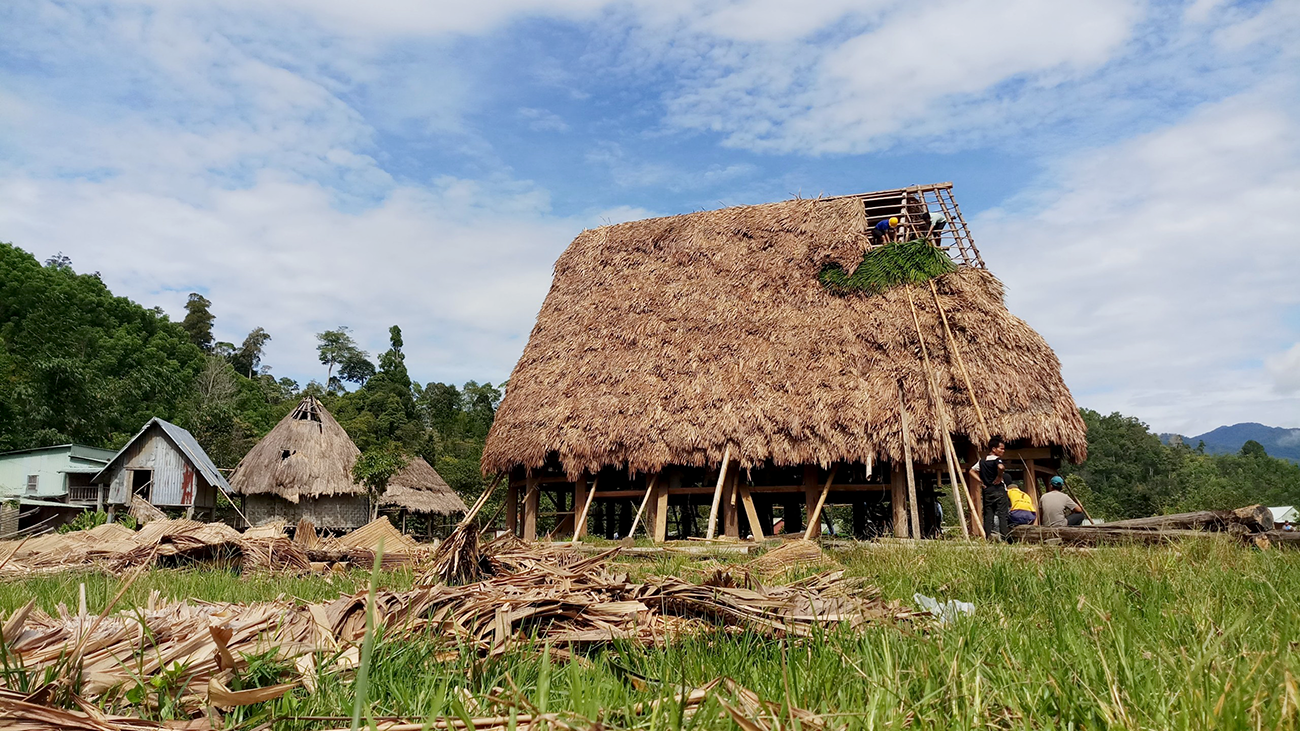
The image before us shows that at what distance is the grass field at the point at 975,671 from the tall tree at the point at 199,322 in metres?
72.2

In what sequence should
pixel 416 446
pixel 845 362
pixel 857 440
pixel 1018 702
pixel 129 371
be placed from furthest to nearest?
1. pixel 129 371
2. pixel 416 446
3. pixel 845 362
4. pixel 857 440
5. pixel 1018 702

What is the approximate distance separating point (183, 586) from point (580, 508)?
385 inches

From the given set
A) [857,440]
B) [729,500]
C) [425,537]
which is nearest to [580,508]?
[729,500]

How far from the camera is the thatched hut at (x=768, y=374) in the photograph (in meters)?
12.4

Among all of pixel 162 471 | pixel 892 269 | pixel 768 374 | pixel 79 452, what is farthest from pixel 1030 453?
pixel 79 452

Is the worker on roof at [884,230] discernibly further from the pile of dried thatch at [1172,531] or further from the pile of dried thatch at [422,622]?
the pile of dried thatch at [422,622]

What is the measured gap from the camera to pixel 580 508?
14289mm

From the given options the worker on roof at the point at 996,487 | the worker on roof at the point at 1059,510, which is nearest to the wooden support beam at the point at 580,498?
the worker on roof at the point at 996,487

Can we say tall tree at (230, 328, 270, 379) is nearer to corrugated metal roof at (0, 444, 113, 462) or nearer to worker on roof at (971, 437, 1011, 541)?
corrugated metal roof at (0, 444, 113, 462)

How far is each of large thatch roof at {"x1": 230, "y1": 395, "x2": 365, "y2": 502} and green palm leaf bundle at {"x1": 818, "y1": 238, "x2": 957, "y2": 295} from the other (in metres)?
20.2

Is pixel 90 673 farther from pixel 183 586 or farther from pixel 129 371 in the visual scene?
pixel 129 371

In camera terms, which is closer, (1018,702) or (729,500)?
(1018,702)

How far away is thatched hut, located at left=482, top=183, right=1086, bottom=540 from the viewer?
40.7 feet

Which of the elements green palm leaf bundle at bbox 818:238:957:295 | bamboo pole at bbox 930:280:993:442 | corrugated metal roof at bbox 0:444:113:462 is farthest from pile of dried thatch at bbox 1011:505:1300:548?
corrugated metal roof at bbox 0:444:113:462
